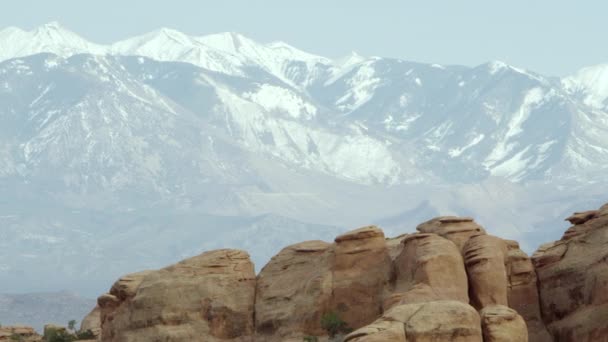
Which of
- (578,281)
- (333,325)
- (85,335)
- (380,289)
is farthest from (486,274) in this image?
(85,335)

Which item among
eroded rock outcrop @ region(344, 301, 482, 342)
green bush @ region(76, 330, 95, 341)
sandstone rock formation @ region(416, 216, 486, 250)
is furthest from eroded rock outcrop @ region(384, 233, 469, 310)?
green bush @ region(76, 330, 95, 341)

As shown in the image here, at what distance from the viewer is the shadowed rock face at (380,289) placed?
7606 cm

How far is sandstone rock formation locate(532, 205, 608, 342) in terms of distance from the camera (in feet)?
247

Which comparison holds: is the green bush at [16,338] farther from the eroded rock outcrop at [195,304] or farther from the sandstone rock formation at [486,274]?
the sandstone rock formation at [486,274]

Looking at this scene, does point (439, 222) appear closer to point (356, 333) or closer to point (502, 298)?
point (502, 298)

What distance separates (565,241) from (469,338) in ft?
58.0

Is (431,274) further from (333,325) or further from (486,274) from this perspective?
(333,325)

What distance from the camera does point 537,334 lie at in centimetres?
7881

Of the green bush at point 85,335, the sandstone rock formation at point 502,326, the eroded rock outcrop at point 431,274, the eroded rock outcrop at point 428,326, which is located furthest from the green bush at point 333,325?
the green bush at point 85,335

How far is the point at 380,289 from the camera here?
82.4 meters

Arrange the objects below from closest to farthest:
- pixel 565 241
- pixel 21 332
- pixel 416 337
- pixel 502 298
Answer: pixel 416 337
pixel 502 298
pixel 565 241
pixel 21 332

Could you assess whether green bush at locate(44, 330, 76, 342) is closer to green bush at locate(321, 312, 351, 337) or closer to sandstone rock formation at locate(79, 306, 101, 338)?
sandstone rock formation at locate(79, 306, 101, 338)

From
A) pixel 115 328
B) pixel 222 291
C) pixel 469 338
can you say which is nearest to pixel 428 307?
pixel 469 338

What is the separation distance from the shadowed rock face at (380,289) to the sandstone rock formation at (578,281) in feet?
0.24
